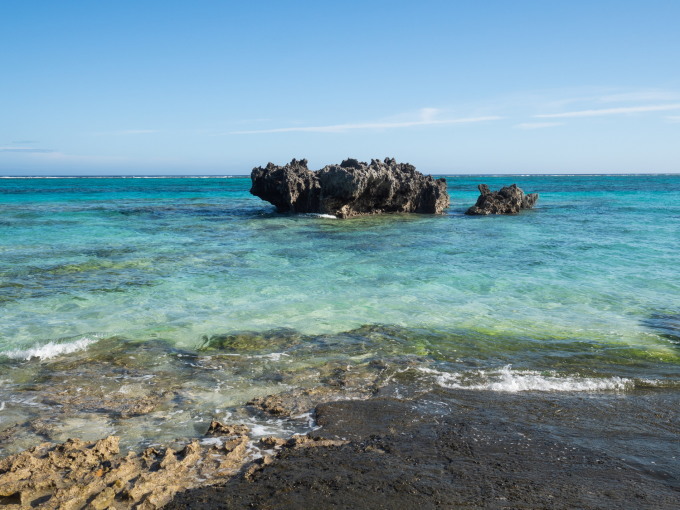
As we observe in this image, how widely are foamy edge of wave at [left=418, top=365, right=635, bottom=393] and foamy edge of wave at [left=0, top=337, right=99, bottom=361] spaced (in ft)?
16.6

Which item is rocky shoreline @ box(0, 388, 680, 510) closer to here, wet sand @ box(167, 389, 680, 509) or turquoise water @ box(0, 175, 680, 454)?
wet sand @ box(167, 389, 680, 509)

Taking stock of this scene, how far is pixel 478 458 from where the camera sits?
4602 mm

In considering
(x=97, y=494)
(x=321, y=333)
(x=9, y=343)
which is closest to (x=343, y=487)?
(x=97, y=494)

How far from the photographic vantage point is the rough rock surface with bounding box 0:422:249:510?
4.01 meters

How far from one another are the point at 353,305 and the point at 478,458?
587cm

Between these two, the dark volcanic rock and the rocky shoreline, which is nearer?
the rocky shoreline

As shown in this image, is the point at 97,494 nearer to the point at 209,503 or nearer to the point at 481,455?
the point at 209,503

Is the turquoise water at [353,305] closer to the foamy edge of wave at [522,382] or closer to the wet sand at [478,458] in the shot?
the foamy edge of wave at [522,382]

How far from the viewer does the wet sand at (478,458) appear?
13.1ft

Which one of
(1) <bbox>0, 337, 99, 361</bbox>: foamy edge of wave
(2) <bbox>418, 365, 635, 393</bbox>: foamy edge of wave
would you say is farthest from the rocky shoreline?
(1) <bbox>0, 337, 99, 361</bbox>: foamy edge of wave

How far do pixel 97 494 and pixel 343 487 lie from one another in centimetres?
192

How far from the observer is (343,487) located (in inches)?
163

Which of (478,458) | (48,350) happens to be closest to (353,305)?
(48,350)

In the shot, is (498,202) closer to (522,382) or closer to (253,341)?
(253,341)
